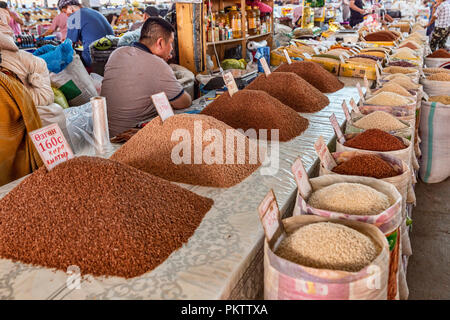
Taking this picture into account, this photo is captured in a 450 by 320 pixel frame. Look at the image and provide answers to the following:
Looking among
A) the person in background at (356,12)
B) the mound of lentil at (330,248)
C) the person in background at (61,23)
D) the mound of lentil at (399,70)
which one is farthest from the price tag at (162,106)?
the person in background at (356,12)

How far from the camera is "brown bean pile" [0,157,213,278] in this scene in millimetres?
746

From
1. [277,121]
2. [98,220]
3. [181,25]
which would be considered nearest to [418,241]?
[277,121]

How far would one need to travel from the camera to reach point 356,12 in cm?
634

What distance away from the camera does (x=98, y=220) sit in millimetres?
788

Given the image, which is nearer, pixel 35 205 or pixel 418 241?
pixel 35 205

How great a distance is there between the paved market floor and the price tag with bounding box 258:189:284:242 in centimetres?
109

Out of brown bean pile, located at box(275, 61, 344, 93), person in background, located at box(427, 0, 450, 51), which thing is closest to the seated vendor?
brown bean pile, located at box(275, 61, 344, 93)

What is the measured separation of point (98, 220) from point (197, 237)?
21 centimetres

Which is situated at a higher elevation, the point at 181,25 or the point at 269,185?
the point at 181,25

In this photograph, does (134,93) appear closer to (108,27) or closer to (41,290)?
(41,290)

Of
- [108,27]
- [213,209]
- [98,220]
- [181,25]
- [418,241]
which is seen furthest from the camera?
[108,27]

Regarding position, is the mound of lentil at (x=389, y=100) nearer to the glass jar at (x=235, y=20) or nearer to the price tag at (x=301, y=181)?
the price tag at (x=301, y=181)

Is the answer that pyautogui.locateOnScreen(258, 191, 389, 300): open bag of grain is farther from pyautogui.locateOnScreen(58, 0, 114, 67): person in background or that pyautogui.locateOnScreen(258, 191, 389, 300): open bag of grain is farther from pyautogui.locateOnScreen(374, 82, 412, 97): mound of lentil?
pyautogui.locateOnScreen(58, 0, 114, 67): person in background

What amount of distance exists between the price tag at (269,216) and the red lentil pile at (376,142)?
56 cm
